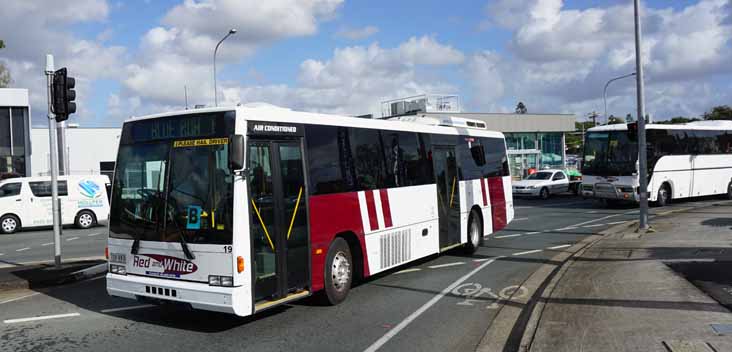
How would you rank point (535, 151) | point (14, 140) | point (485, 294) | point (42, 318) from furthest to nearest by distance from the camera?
1. point (535, 151)
2. point (14, 140)
3. point (485, 294)
4. point (42, 318)

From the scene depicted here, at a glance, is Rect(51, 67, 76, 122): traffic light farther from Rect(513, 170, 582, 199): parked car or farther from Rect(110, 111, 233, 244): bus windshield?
Rect(513, 170, 582, 199): parked car

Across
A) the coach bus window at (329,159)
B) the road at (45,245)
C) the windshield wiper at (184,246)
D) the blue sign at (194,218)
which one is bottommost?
the road at (45,245)

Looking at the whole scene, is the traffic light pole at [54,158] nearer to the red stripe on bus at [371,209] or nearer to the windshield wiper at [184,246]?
the windshield wiper at [184,246]

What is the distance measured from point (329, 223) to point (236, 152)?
7.62 ft

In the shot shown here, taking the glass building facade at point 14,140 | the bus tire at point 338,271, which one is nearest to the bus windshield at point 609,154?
the bus tire at point 338,271

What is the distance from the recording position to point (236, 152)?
673 centimetres

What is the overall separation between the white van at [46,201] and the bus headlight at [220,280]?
18.1m

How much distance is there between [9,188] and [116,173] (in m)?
17.1

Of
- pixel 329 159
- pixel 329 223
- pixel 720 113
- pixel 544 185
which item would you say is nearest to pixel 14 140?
pixel 544 185

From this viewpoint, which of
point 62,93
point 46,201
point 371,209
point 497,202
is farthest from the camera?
point 46,201

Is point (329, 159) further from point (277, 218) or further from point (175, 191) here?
point (175, 191)

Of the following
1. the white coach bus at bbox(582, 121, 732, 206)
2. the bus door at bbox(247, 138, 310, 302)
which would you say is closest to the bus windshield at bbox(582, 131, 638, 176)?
the white coach bus at bbox(582, 121, 732, 206)

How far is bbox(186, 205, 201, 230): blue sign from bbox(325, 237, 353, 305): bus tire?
6.91 ft

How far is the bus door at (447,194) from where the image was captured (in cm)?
1230
